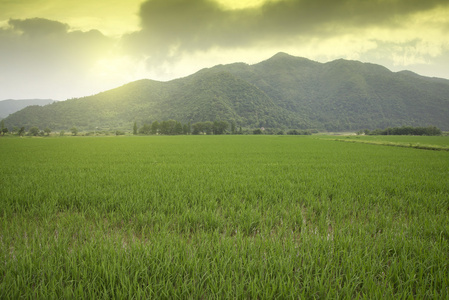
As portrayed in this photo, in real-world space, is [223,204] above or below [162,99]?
below

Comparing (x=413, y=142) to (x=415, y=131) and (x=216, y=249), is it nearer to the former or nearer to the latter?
(x=216, y=249)

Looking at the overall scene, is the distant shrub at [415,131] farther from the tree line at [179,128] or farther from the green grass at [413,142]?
the tree line at [179,128]

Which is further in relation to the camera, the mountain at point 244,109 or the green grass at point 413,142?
the mountain at point 244,109

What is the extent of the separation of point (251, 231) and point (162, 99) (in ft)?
682

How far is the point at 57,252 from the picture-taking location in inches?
88.0

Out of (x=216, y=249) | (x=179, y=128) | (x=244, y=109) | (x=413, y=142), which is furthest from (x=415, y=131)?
(x=216, y=249)

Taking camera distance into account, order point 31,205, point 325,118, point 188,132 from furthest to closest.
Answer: point 325,118 → point 188,132 → point 31,205

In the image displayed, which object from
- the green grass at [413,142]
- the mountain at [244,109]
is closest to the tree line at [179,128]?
the mountain at [244,109]

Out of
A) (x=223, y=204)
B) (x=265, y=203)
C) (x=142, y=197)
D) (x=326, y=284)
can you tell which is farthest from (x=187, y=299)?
(x=142, y=197)

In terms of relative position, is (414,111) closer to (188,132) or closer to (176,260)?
(188,132)

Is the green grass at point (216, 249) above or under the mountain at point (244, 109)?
under

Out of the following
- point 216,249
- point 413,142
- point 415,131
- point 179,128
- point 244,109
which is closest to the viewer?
point 216,249

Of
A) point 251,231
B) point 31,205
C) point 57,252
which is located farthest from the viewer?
point 31,205

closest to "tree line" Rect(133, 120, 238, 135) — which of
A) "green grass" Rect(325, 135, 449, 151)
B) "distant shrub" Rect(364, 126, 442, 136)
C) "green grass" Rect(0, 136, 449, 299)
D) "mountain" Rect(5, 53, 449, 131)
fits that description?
"mountain" Rect(5, 53, 449, 131)
